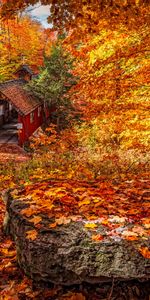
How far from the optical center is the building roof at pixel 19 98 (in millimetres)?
24428

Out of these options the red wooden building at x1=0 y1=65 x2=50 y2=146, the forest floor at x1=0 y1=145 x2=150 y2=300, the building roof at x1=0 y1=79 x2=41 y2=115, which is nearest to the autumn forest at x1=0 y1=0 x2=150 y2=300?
the forest floor at x1=0 y1=145 x2=150 y2=300

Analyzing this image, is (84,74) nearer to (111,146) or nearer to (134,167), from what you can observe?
(134,167)

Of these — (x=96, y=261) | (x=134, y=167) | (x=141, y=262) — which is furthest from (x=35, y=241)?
(x=134, y=167)

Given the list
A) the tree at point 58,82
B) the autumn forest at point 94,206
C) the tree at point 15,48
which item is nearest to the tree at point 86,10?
the autumn forest at point 94,206

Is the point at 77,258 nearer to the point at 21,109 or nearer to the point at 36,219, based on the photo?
the point at 36,219

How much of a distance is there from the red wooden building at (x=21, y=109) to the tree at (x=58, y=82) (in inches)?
56.4

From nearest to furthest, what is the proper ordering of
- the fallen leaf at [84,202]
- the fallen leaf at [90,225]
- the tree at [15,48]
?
the fallen leaf at [90,225]
the fallen leaf at [84,202]
the tree at [15,48]

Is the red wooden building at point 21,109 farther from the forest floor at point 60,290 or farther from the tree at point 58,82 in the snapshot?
the forest floor at point 60,290

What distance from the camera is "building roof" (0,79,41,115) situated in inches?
962

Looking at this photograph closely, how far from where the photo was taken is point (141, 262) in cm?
436

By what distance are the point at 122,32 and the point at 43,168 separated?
20.1 feet

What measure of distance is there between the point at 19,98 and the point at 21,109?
8.22 ft

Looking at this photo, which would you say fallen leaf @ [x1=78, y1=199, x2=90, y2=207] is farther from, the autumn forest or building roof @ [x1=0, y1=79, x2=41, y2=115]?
building roof @ [x1=0, y1=79, x2=41, y2=115]

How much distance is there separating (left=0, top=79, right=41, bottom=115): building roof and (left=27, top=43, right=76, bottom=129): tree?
44.4 inches
